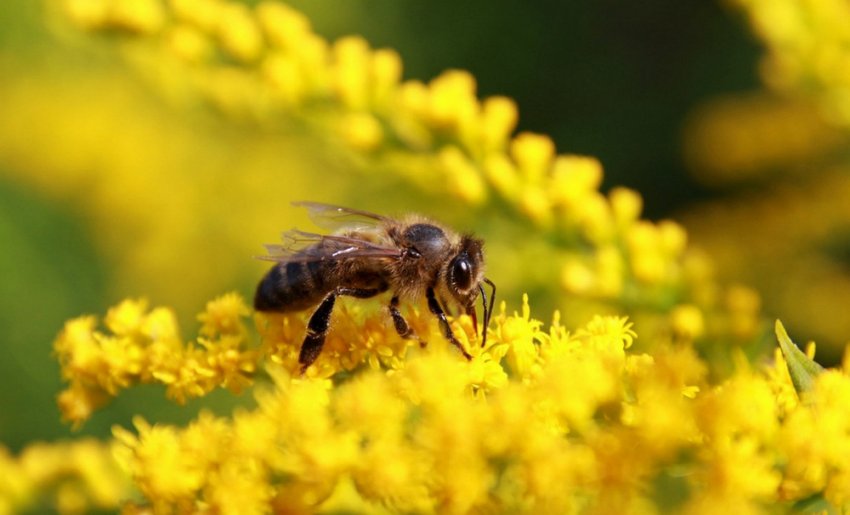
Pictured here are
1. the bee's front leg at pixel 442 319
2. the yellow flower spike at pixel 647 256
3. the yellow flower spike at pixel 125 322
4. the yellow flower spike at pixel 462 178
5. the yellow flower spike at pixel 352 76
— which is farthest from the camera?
the yellow flower spike at pixel 352 76

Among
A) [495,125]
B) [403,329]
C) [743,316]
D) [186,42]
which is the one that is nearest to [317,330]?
[403,329]

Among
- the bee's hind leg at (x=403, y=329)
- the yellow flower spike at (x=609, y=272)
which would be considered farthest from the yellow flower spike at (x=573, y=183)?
the bee's hind leg at (x=403, y=329)

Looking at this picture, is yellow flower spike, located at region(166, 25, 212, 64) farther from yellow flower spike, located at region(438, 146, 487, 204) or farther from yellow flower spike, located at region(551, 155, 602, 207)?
yellow flower spike, located at region(551, 155, 602, 207)

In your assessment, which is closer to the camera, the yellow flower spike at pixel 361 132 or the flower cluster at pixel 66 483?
the flower cluster at pixel 66 483

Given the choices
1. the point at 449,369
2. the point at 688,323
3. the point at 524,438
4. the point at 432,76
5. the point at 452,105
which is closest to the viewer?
the point at 524,438

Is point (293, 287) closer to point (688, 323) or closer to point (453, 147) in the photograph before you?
point (453, 147)

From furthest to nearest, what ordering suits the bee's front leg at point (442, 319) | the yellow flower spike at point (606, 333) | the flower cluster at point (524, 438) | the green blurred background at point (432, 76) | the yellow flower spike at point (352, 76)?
1. the green blurred background at point (432, 76)
2. the yellow flower spike at point (352, 76)
3. the bee's front leg at point (442, 319)
4. the yellow flower spike at point (606, 333)
5. the flower cluster at point (524, 438)

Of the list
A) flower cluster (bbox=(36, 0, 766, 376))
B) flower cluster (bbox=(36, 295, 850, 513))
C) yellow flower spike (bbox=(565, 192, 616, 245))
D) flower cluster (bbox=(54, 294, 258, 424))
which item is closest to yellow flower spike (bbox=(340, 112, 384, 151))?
flower cluster (bbox=(36, 0, 766, 376))

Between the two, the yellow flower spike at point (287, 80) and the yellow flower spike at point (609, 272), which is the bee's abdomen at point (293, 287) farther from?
the yellow flower spike at point (609, 272)
